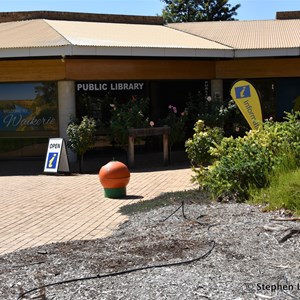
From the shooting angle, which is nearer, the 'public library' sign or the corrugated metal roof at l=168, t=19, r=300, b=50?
the 'public library' sign

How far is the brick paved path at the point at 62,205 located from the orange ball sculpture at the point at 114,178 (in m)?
0.20

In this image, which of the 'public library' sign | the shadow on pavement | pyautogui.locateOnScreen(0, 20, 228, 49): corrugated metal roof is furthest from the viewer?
the 'public library' sign

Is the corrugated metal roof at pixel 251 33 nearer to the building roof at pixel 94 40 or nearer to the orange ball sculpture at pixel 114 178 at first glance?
the building roof at pixel 94 40

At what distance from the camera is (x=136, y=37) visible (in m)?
17.9

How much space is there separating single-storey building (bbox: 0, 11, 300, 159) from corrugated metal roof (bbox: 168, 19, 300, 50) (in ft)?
0.12

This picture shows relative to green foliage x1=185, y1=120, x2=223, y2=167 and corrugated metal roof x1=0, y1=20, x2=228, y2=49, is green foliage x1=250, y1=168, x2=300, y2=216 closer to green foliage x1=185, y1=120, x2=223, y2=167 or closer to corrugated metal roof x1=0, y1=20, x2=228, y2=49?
green foliage x1=185, y1=120, x2=223, y2=167

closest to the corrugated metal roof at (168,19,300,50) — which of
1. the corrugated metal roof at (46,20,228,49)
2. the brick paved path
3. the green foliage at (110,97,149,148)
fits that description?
the corrugated metal roof at (46,20,228,49)

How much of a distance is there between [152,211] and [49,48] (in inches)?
308

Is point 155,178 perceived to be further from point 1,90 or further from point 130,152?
point 1,90

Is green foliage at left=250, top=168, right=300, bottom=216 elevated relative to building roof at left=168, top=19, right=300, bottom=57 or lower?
lower

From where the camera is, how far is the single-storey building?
15852mm

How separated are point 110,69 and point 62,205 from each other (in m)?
7.85

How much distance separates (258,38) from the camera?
63.0ft

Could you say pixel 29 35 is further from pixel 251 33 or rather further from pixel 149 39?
pixel 251 33
